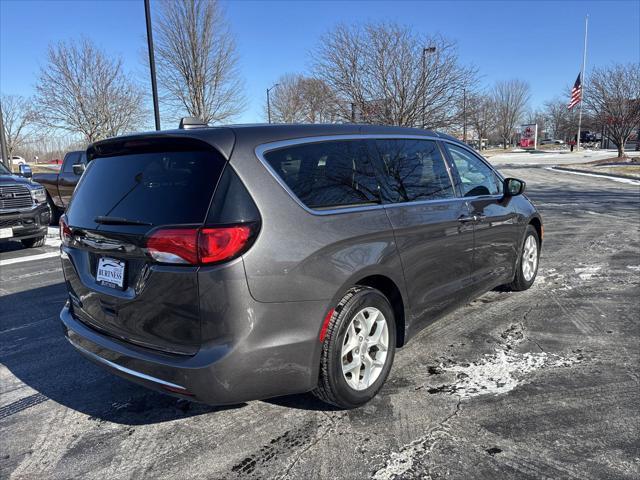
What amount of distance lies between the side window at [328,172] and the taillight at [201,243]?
1.48ft

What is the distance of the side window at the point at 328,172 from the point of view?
2.59m

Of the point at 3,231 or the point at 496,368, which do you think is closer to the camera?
the point at 496,368

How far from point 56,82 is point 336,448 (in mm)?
26836

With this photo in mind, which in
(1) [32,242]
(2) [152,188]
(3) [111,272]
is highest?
(2) [152,188]

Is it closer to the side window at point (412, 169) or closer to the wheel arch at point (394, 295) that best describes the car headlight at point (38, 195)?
the side window at point (412, 169)

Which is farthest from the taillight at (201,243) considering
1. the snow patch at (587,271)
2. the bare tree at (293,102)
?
the bare tree at (293,102)

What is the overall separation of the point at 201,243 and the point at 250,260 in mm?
245

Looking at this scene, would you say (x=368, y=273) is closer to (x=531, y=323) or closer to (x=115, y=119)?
(x=531, y=323)

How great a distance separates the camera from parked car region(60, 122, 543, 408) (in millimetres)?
2293

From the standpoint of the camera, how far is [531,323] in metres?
4.32

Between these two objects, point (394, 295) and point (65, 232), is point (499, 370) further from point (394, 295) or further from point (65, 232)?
point (65, 232)

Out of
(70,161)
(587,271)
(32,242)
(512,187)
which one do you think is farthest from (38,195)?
(587,271)

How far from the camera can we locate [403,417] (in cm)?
285

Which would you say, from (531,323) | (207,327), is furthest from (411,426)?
(531,323)
